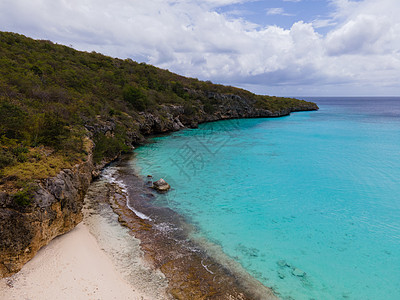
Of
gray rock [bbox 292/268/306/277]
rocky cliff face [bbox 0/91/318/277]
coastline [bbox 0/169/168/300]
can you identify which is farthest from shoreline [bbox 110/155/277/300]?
rocky cliff face [bbox 0/91/318/277]

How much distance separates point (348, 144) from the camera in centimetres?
3725

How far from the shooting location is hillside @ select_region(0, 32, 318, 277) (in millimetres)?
8867

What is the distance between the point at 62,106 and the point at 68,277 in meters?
18.6

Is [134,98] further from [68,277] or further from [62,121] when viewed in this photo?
[68,277]

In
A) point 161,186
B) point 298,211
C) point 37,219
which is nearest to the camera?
point 37,219

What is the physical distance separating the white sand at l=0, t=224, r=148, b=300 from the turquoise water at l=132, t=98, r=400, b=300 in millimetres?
5152

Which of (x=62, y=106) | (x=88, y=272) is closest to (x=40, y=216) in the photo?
(x=88, y=272)

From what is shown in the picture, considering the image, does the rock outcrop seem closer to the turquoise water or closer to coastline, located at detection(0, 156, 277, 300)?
coastline, located at detection(0, 156, 277, 300)

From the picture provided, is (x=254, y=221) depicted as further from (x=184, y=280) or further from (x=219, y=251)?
(x=184, y=280)

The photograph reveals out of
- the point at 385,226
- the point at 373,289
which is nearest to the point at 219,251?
the point at 373,289

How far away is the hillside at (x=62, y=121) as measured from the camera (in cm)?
887

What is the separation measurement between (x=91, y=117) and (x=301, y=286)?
985 inches

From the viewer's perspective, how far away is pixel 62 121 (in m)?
14.5

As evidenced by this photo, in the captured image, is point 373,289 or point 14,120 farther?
point 14,120
